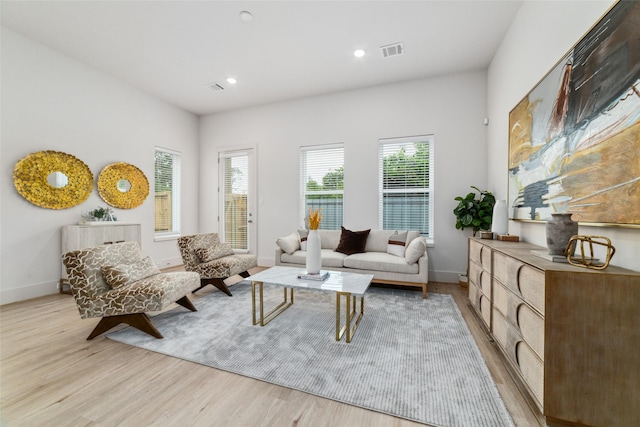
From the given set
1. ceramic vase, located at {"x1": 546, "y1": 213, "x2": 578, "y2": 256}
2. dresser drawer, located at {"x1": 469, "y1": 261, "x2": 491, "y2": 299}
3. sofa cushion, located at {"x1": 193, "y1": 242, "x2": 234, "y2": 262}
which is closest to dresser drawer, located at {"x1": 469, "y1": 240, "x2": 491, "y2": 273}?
dresser drawer, located at {"x1": 469, "y1": 261, "x2": 491, "y2": 299}

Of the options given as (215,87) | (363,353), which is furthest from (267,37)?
(363,353)

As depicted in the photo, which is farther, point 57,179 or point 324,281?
point 57,179

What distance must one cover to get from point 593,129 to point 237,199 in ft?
17.3

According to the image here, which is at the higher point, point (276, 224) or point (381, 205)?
point (381, 205)

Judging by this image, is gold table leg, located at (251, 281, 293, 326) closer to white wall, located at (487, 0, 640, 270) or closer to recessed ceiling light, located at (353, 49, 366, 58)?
white wall, located at (487, 0, 640, 270)

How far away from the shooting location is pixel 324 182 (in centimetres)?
484

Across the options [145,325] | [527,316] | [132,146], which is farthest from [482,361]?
[132,146]

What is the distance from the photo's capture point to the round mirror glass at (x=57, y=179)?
345 cm

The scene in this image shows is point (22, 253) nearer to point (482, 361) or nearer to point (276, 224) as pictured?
point (276, 224)

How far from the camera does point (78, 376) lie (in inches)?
69.8

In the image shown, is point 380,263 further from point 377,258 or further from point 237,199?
point 237,199

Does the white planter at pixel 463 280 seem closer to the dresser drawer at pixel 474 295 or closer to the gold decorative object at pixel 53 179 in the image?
the dresser drawer at pixel 474 295

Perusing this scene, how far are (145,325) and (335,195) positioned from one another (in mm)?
3351

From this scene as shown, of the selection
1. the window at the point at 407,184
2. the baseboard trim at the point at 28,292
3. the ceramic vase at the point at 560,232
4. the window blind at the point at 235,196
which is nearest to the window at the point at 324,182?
the window at the point at 407,184
